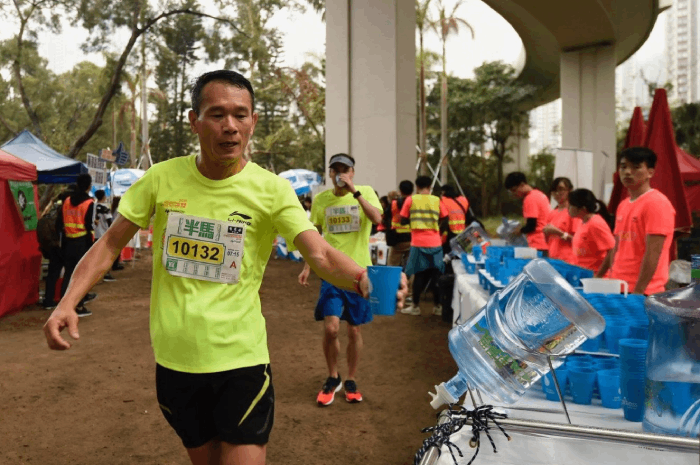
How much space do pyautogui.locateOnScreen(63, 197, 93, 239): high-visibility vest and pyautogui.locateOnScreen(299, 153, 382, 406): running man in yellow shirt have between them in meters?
5.56

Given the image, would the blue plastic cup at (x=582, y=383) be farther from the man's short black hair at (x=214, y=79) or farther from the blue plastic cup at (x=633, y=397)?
the man's short black hair at (x=214, y=79)

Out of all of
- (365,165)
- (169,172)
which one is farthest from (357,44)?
(169,172)

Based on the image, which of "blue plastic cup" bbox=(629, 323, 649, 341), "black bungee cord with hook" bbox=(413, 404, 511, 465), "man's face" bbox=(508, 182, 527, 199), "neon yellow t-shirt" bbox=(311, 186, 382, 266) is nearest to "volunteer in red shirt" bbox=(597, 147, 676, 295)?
"blue plastic cup" bbox=(629, 323, 649, 341)

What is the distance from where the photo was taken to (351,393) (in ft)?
17.6

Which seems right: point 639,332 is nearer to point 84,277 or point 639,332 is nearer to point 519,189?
point 84,277

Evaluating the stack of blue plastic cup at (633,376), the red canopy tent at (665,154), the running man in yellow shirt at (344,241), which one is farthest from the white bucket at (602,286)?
the red canopy tent at (665,154)

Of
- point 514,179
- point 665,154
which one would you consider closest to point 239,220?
point 514,179

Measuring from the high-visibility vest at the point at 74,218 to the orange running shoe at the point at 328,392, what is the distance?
231 inches

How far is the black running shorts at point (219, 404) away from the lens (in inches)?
90.7

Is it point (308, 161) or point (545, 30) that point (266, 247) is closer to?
point (545, 30)

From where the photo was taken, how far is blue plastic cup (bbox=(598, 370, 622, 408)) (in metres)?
2.26

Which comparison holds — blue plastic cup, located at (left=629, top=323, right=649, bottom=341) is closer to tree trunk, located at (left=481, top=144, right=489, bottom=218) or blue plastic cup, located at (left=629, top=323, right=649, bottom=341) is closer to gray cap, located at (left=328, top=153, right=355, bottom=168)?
gray cap, located at (left=328, top=153, right=355, bottom=168)

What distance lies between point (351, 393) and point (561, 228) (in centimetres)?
310

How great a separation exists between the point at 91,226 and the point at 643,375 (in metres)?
9.19
